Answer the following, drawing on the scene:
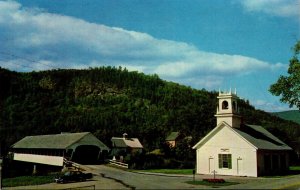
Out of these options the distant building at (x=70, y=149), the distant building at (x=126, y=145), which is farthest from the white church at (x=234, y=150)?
the distant building at (x=126, y=145)

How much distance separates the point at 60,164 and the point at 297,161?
133 feet

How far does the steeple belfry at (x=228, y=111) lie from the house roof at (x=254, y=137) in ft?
3.82

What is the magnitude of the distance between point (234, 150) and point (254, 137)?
4.56 m

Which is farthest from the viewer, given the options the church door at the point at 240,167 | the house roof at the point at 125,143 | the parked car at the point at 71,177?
the house roof at the point at 125,143

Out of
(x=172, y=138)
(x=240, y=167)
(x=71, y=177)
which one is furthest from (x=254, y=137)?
(x=172, y=138)

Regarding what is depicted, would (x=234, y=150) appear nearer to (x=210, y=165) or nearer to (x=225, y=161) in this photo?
(x=225, y=161)

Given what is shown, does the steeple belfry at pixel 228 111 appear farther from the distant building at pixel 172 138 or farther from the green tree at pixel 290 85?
the distant building at pixel 172 138

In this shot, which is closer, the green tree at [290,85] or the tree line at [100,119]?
the green tree at [290,85]

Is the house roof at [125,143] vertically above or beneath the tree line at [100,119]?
beneath

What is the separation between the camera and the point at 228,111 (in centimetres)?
5362

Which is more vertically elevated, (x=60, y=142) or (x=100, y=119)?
(x=100, y=119)

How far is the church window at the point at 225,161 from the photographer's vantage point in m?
50.7

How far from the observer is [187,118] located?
3187 inches

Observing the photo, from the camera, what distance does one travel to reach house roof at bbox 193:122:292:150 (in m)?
50.3
